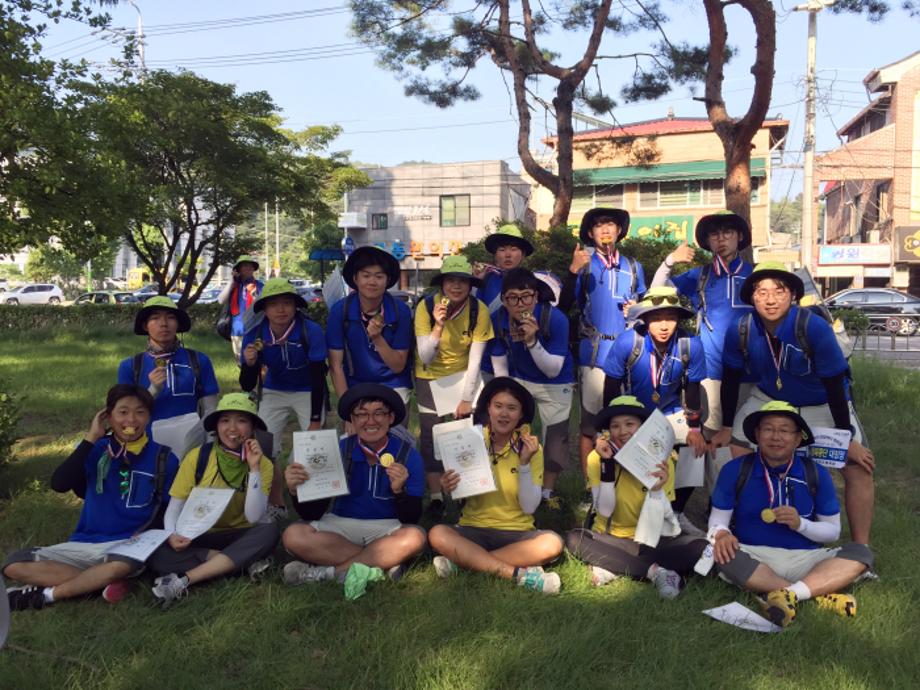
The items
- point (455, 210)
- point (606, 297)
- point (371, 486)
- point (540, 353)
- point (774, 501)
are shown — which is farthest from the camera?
point (455, 210)

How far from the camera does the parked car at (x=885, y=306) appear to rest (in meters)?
19.4

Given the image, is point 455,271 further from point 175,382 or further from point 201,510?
point 201,510

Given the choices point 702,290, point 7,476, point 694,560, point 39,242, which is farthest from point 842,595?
point 39,242

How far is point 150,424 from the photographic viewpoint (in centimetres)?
446

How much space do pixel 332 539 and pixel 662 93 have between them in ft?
31.3

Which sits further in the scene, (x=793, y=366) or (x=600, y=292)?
(x=600, y=292)

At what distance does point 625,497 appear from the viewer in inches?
160

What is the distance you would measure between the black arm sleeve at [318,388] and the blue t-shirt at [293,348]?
63 millimetres

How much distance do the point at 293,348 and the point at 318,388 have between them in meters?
0.34

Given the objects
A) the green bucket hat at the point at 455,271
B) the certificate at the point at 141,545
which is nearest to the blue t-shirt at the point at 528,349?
the green bucket hat at the point at 455,271

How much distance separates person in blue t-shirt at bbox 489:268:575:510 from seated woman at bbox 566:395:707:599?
2.67 feet

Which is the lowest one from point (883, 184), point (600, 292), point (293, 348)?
point (293, 348)

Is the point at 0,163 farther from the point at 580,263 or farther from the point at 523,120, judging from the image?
the point at 523,120

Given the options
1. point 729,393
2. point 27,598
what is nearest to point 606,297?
point 729,393
